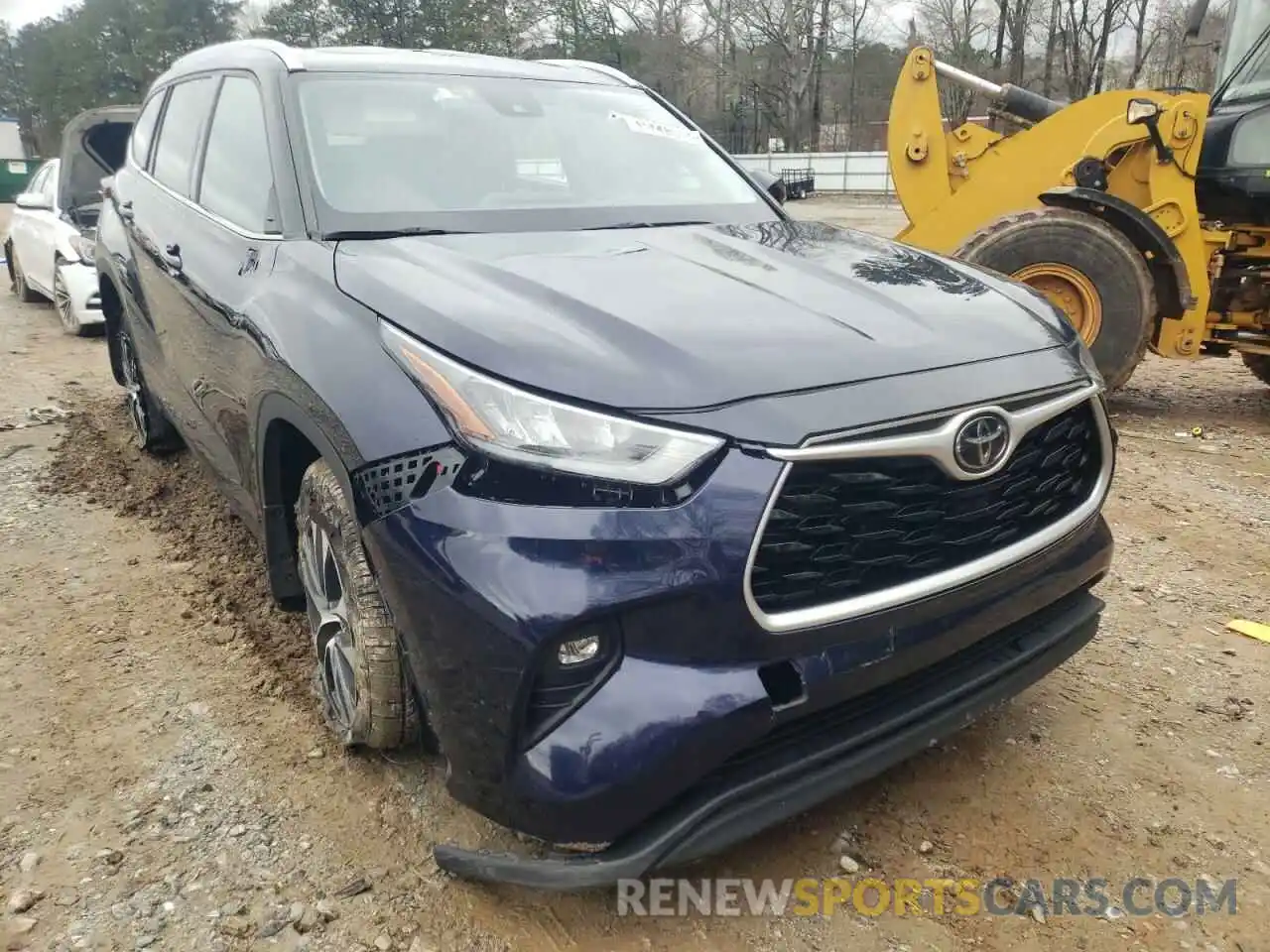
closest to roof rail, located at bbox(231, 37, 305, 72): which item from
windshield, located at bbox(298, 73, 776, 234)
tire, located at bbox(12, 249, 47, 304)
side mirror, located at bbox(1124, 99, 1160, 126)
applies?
windshield, located at bbox(298, 73, 776, 234)

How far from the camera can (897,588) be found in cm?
200

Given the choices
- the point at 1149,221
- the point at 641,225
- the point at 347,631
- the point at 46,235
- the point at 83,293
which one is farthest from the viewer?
the point at 46,235

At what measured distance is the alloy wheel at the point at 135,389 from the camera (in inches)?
196

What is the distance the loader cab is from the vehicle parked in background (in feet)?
24.1

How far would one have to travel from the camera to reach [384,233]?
2688 millimetres

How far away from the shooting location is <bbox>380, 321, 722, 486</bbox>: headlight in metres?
1.82

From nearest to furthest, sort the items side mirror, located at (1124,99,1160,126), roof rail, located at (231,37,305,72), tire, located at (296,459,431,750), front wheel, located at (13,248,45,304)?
tire, located at (296,459,431,750)
roof rail, located at (231,37,305,72)
side mirror, located at (1124,99,1160,126)
front wheel, located at (13,248,45,304)

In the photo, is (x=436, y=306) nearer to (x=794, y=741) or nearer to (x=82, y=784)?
(x=794, y=741)

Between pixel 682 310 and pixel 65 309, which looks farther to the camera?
pixel 65 309

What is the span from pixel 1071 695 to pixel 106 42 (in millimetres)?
57555

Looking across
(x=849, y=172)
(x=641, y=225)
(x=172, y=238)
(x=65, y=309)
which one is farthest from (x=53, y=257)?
(x=849, y=172)

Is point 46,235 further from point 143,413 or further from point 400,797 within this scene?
Answer: point 400,797

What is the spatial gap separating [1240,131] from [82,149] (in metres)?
7.53

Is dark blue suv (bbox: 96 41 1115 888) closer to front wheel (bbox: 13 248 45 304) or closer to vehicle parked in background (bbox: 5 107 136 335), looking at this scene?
vehicle parked in background (bbox: 5 107 136 335)
